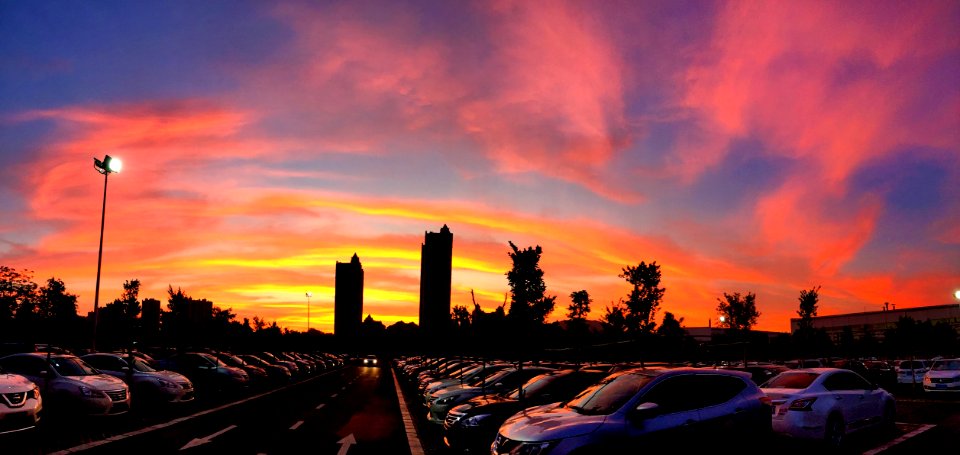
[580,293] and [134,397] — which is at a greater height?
[580,293]

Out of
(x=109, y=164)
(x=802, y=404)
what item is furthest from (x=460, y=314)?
(x=802, y=404)

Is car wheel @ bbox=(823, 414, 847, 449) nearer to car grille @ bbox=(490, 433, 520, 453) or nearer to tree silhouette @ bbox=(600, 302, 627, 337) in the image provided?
car grille @ bbox=(490, 433, 520, 453)

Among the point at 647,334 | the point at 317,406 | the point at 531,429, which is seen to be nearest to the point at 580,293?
the point at 647,334

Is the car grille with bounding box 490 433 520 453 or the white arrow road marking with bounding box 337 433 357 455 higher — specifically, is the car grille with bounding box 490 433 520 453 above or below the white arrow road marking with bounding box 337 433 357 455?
above

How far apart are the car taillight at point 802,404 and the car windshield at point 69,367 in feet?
56.3

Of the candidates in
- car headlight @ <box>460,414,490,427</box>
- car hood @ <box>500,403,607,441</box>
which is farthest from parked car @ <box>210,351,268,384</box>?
car hood @ <box>500,403,607,441</box>

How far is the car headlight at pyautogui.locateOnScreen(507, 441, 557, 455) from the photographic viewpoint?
7551mm

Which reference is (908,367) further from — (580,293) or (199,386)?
(199,386)

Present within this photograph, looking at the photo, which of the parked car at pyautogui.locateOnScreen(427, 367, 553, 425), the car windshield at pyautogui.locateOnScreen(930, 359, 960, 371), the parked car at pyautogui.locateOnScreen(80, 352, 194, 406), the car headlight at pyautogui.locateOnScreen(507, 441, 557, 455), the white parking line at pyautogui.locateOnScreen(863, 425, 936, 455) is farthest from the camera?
the car windshield at pyautogui.locateOnScreen(930, 359, 960, 371)

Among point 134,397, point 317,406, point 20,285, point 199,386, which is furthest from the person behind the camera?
point 20,285

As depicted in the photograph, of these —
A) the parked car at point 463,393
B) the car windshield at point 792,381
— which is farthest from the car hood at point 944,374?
the parked car at point 463,393

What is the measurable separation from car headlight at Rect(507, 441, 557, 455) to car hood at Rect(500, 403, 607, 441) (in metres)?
0.06

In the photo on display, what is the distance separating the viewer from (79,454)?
35.8 feet

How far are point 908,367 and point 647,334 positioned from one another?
1560cm
